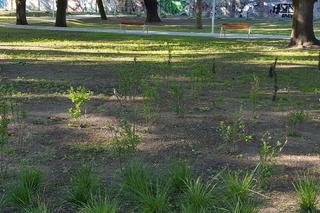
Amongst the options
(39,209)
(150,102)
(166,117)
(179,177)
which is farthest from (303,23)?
(39,209)

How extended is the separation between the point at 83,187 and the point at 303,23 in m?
16.2

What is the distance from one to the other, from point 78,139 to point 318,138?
3.04 metres

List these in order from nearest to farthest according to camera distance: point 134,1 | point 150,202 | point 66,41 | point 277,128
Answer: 1. point 150,202
2. point 277,128
3. point 66,41
4. point 134,1

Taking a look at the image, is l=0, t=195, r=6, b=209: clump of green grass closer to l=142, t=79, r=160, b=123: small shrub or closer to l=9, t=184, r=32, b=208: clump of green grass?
l=9, t=184, r=32, b=208: clump of green grass

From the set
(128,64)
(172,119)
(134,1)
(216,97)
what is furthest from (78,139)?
(134,1)

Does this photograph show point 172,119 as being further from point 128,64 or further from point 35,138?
point 128,64

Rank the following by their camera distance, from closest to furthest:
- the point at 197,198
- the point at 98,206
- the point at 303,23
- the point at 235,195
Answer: the point at 98,206
the point at 197,198
the point at 235,195
the point at 303,23

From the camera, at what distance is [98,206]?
4273 mm

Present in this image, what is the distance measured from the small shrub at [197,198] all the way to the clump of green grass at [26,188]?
1.32 meters

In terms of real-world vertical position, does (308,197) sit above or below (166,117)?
above

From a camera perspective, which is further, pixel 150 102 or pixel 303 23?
pixel 303 23

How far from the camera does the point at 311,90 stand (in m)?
11.2

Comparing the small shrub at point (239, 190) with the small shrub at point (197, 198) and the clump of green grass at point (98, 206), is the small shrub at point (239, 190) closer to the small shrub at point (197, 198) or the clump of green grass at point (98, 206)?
the small shrub at point (197, 198)

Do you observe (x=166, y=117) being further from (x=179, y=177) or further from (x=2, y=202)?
(x=2, y=202)
